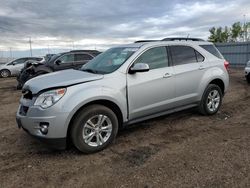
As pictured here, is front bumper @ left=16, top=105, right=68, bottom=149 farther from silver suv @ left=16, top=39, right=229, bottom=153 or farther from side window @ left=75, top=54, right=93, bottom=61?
side window @ left=75, top=54, right=93, bottom=61

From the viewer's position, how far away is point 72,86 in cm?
414

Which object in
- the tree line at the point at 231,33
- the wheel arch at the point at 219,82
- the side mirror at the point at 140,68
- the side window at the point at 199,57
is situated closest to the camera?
the side mirror at the point at 140,68

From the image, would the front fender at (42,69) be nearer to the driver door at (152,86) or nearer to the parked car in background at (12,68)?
the driver door at (152,86)

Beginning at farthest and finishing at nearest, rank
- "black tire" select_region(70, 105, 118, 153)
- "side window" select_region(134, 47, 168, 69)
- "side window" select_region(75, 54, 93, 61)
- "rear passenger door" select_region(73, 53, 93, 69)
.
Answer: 1. "side window" select_region(75, 54, 93, 61)
2. "rear passenger door" select_region(73, 53, 93, 69)
3. "side window" select_region(134, 47, 168, 69)
4. "black tire" select_region(70, 105, 118, 153)

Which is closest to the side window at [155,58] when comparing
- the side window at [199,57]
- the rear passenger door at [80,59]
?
the side window at [199,57]

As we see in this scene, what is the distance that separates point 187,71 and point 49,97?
289 cm

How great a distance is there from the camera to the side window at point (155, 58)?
5055 millimetres

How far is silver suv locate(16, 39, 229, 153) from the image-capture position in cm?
403

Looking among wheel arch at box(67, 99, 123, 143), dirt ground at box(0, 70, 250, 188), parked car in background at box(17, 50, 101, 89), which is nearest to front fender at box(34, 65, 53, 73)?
parked car in background at box(17, 50, 101, 89)

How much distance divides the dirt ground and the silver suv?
0.35 meters

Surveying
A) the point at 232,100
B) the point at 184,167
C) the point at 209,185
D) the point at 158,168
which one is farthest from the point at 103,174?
the point at 232,100

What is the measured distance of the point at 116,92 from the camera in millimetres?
4480

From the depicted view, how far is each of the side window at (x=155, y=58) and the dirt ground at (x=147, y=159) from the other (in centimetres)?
129

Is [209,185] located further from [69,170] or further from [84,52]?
[84,52]
